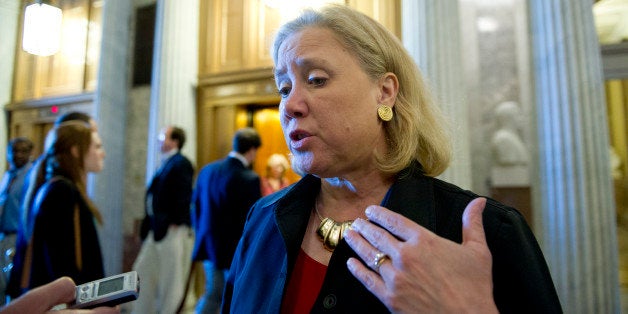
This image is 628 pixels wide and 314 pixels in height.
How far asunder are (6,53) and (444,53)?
3.21m

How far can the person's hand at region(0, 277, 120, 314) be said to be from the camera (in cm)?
88

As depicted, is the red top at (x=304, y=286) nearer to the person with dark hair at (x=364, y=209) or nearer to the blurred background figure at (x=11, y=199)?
the person with dark hair at (x=364, y=209)

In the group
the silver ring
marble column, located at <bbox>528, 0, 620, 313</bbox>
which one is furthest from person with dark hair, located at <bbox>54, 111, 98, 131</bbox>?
marble column, located at <bbox>528, 0, 620, 313</bbox>

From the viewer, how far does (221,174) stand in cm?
343

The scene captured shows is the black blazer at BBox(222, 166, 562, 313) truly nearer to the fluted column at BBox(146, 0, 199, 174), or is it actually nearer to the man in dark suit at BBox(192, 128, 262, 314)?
the man in dark suit at BBox(192, 128, 262, 314)

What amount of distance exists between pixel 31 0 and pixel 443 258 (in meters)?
1.73

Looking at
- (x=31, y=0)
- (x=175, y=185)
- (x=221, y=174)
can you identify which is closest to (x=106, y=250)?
(x=175, y=185)

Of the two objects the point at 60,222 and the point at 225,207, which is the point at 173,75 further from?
the point at 60,222

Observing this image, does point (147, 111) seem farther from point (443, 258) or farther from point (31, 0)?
point (443, 258)

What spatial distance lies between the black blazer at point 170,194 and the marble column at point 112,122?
1823mm

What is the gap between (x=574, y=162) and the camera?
3037 mm

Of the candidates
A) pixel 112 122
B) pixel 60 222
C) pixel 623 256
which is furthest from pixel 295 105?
pixel 112 122

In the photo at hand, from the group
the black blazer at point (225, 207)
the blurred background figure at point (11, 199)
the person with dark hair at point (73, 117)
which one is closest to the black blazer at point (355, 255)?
the blurred background figure at point (11, 199)

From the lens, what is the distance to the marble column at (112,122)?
201 inches
